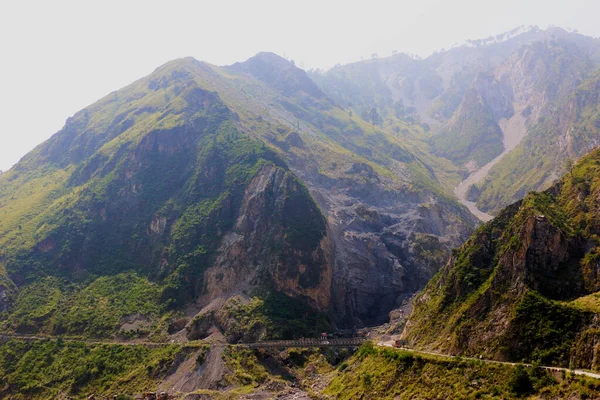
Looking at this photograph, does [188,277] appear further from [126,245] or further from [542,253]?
[542,253]

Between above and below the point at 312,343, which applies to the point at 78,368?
above

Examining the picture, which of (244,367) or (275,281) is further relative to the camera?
(275,281)

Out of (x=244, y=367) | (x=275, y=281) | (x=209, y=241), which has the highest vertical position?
(x=209, y=241)

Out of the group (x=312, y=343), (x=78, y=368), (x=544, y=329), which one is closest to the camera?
(x=544, y=329)

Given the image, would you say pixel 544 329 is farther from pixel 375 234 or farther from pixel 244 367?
pixel 375 234

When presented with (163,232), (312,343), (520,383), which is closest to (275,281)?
(312,343)

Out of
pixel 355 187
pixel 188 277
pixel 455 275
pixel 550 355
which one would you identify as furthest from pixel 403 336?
pixel 355 187

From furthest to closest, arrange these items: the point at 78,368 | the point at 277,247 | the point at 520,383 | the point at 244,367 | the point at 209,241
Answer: the point at 209,241, the point at 277,247, the point at 78,368, the point at 244,367, the point at 520,383
